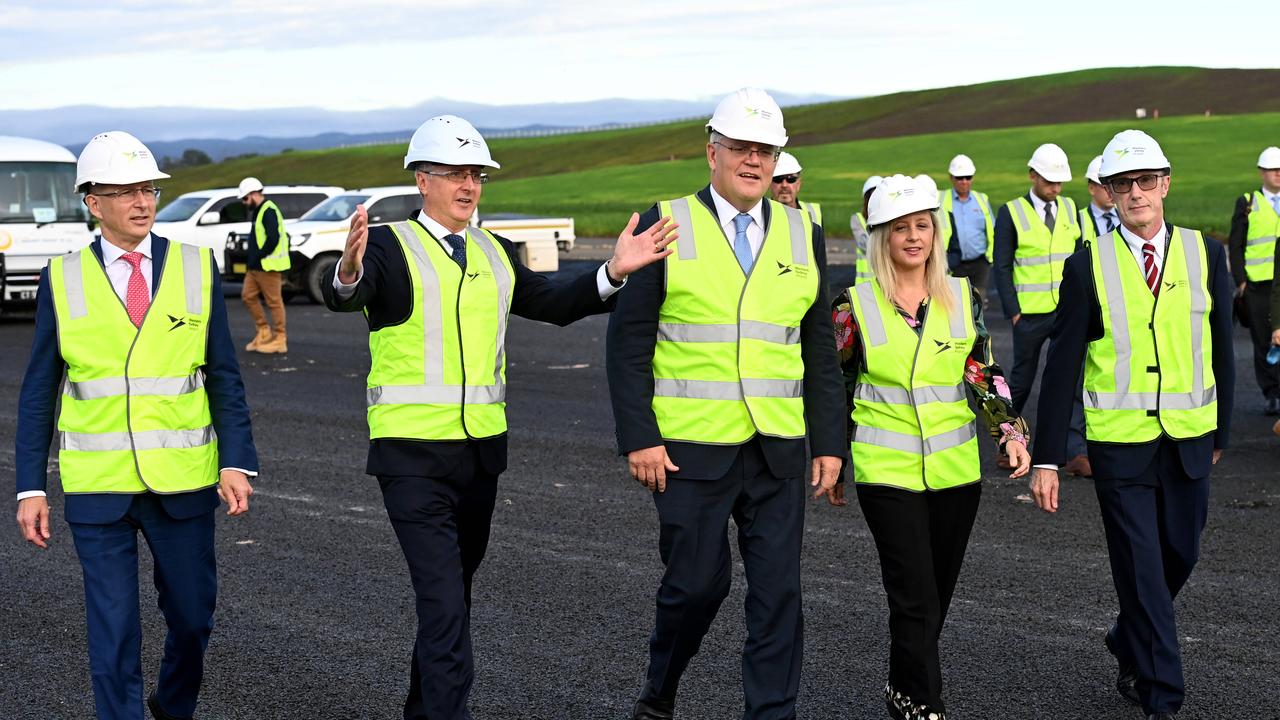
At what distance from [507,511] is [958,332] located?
172 inches

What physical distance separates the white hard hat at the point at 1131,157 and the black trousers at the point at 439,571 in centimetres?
248

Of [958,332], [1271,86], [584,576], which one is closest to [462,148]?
[958,332]

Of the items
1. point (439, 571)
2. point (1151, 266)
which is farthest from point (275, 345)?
point (1151, 266)

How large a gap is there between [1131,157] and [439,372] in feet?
8.46

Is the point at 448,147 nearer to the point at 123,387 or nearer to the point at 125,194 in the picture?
the point at 125,194

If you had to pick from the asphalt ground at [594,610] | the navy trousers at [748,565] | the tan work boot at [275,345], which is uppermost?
the navy trousers at [748,565]

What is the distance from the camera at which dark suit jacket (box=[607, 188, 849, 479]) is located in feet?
17.1

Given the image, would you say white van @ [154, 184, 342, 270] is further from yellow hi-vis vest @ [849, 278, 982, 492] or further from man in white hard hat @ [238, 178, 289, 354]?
yellow hi-vis vest @ [849, 278, 982, 492]

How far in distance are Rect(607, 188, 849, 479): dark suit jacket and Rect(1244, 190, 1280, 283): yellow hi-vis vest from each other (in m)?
8.32

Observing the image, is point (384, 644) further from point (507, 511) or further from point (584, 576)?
point (507, 511)

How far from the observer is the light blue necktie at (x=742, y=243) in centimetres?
531

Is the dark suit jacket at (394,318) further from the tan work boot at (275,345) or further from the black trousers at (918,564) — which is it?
the tan work boot at (275,345)

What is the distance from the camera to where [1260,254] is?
41.0 feet

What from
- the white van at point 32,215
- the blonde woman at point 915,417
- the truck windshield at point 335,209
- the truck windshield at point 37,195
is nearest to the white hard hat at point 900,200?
the blonde woman at point 915,417
